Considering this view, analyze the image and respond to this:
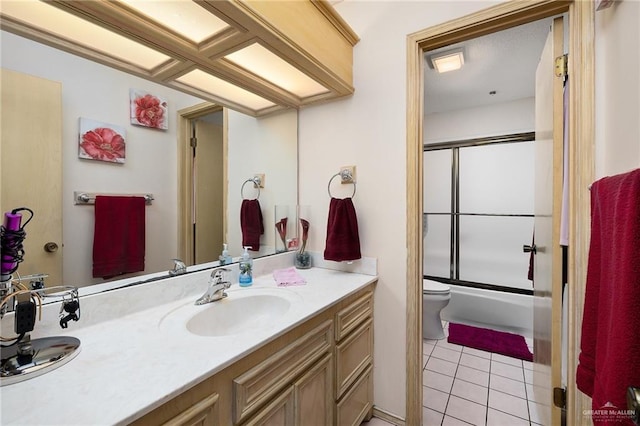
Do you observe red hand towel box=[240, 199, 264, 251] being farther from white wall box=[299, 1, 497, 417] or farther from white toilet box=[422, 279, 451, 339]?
white toilet box=[422, 279, 451, 339]

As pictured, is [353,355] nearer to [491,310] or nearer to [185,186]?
[185,186]

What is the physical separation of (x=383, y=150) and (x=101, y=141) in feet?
4.22

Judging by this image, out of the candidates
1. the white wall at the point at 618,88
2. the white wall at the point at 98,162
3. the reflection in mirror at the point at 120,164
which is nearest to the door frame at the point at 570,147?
the white wall at the point at 618,88

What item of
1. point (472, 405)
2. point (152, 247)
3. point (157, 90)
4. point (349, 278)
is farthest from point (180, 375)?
point (472, 405)

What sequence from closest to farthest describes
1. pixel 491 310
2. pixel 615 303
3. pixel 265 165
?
pixel 615 303
pixel 265 165
pixel 491 310

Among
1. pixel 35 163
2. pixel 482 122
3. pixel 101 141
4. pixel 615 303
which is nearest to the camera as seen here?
pixel 615 303

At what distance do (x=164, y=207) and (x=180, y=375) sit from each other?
2.55 ft

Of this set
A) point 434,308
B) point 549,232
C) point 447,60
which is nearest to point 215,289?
point 549,232

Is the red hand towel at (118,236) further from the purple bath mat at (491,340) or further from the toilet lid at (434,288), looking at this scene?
the purple bath mat at (491,340)

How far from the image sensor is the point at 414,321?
1449 millimetres

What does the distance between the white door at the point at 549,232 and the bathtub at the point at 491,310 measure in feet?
3.64

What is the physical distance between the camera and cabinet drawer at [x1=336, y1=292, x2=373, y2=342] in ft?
4.00

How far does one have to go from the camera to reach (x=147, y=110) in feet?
3.67

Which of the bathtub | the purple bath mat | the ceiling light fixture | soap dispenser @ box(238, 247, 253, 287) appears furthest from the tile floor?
the ceiling light fixture
